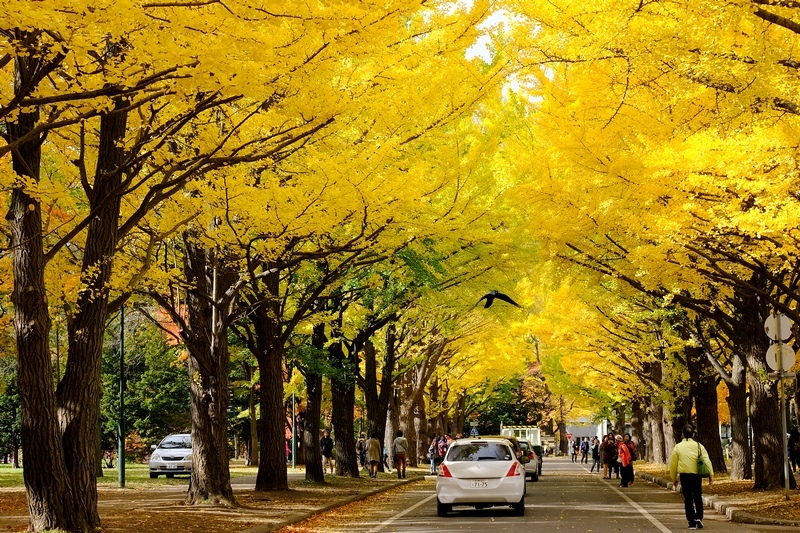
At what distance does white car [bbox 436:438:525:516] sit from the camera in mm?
19188

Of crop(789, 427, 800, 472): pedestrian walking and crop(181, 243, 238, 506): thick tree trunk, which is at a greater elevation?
crop(181, 243, 238, 506): thick tree trunk

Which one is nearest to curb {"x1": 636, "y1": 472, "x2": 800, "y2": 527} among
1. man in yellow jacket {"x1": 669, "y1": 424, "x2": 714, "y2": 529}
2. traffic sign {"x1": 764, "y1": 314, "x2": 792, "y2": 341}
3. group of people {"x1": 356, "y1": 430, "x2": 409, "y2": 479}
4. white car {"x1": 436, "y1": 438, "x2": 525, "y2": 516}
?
man in yellow jacket {"x1": 669, "y1": 424, "x2": 714, "y2": 529}

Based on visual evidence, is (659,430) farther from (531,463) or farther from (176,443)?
(176,443)

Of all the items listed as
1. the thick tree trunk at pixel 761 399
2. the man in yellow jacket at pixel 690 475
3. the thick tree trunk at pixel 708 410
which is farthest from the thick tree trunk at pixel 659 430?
the man in yellow jacket at pixel 690 475

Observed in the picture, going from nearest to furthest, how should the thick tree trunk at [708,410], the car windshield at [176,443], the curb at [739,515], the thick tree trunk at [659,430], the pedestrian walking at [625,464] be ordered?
the curb at [739,515] → the pedestrian walking at [625,464] → the thick tree trunk at [708,410] → the car windshield at [176,443] → the thick tree trunk at [659,430]

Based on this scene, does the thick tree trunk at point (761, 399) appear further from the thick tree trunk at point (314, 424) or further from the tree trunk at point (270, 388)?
the thick tree trunk at point (314, 424)

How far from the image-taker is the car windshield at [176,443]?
36938 mm

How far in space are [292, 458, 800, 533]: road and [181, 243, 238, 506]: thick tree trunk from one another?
2073 millimetres

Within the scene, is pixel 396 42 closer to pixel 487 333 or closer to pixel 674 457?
pixel 674 457

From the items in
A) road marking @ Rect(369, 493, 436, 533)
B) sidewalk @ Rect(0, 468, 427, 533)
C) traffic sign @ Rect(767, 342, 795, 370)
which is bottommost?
road marking @ Rect(369, 493, 436, 533)

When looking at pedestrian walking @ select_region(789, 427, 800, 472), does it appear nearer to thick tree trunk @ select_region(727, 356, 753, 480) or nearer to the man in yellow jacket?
thick tree trunk @ select_region(727, 356, 753, 480)

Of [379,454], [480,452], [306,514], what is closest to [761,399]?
[480,452]

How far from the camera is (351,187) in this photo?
16469 millimetres

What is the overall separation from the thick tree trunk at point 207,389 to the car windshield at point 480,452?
408cm
